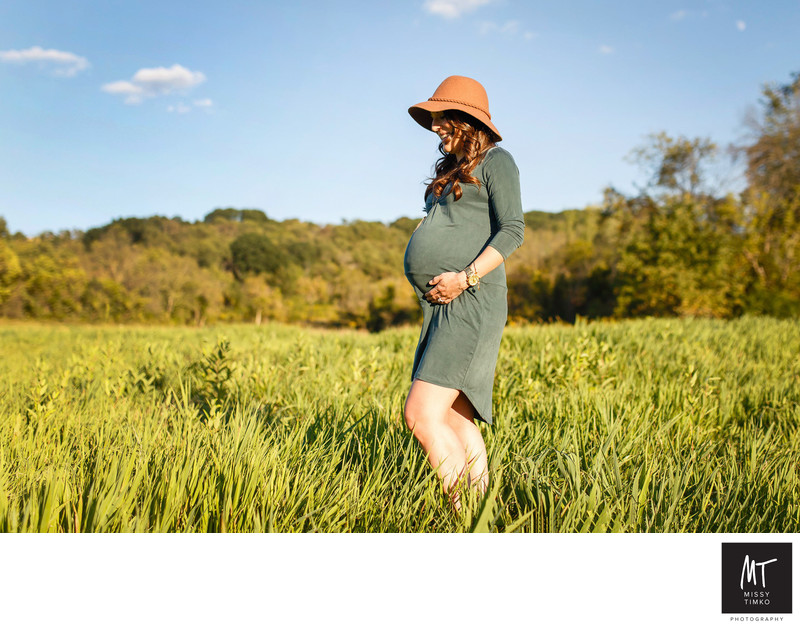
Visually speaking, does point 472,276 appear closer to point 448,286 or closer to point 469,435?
point 448,286

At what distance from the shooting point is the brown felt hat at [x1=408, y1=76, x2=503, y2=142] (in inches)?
81.8

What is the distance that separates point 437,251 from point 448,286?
0.20m

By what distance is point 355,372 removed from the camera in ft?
13.8

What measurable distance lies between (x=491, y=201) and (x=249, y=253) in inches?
2654

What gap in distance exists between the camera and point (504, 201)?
204cm

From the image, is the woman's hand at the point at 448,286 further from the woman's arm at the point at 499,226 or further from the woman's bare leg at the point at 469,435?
the woman's bare leg at the point at 469,435

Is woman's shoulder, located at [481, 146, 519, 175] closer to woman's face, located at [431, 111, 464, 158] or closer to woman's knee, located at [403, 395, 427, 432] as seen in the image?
woman's face, located at [431, 111, 464, 158]

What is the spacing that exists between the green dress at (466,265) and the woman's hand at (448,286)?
1.7 inches

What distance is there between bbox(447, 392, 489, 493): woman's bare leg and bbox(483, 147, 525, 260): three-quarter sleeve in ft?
2.12

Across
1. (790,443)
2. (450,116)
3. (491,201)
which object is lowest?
(790,443)

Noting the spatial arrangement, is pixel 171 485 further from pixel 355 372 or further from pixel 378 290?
pixel 378 290
